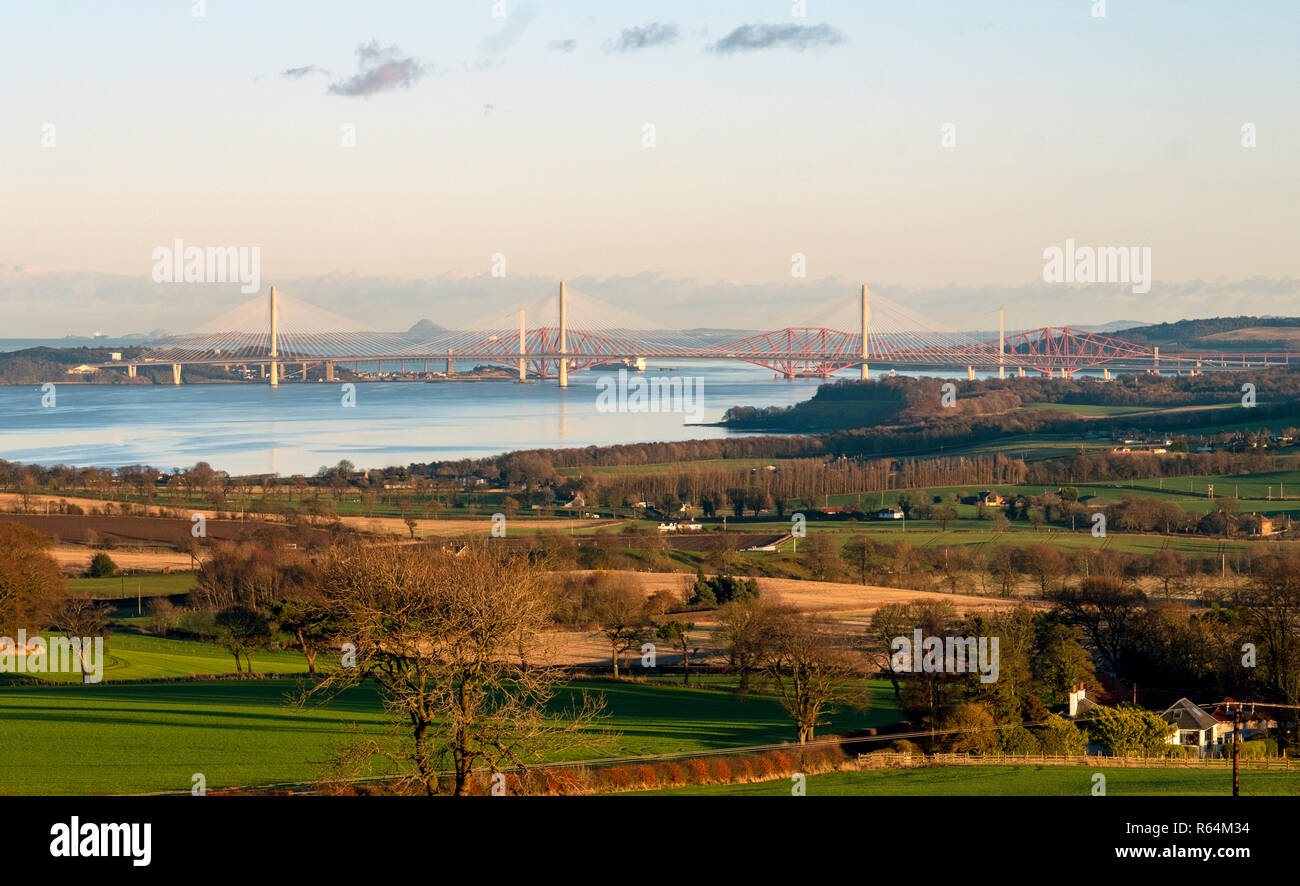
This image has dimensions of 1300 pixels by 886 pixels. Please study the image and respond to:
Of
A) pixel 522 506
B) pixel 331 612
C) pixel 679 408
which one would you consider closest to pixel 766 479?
pixel 522 506

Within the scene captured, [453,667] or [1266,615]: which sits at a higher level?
[453,667]

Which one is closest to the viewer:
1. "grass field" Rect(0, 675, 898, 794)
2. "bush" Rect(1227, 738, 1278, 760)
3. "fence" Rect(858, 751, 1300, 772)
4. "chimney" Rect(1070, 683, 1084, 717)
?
"grass field" Rect(0, 675, 898, 794)

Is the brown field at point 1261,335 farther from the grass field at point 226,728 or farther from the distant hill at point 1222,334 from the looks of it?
the grass field at point 226,728

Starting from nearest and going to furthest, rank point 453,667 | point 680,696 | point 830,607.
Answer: point 453,667, point 680,696, point 830,607

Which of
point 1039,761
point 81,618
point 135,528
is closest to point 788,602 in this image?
point 1039,761

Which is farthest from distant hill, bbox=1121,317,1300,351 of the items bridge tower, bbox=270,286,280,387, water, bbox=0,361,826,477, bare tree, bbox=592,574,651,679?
bare tree, bbox=592,574,651,679

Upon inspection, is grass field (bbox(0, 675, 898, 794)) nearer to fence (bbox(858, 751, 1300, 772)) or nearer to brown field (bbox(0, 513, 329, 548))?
fence (bbox(858, 751, 1300, 772))
